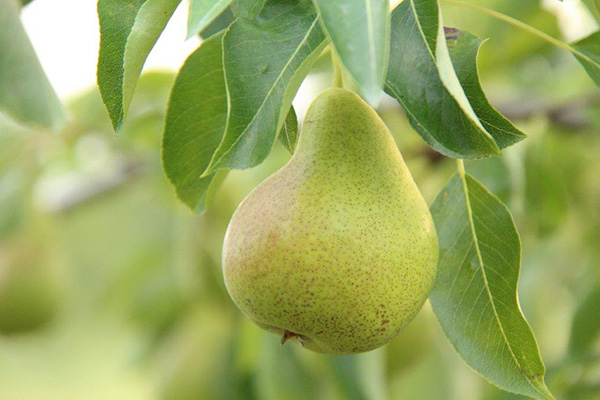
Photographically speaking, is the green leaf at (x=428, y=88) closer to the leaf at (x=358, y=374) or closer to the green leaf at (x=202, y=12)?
the green leaf at (x=202, y=12)

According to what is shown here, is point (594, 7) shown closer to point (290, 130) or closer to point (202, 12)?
point (290, 130)

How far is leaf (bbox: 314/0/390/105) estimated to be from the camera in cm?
66

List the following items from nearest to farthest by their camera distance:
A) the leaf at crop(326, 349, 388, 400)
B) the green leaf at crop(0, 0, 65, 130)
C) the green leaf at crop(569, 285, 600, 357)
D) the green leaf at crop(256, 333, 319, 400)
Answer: the green leaf at crop(0, 0, 65, 130) < the leaf at crop(326, 349, 388, 400) < the green leaf at crop(569, 285, 600, 357) < the green leaf at crop(256, 333, 319, 400)

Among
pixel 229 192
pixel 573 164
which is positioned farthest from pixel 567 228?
pixel 229 192

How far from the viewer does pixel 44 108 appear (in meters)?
1.12

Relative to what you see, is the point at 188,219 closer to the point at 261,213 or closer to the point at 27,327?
the point at 27,327

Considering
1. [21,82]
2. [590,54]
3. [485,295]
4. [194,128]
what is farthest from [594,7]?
[21,82]

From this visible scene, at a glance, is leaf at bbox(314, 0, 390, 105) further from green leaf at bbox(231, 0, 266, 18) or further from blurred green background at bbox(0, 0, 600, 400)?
blurred green background at bbox(0, 0, 600, 400)

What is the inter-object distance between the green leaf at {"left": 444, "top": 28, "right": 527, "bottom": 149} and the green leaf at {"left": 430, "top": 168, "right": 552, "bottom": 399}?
14cm

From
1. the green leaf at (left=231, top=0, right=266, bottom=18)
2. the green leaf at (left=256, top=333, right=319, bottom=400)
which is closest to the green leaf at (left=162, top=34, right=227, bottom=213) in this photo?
the green leaf at (left=231, top=0, right=266, bottom=18)

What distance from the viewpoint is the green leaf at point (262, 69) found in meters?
0.79

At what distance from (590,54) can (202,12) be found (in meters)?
0.46

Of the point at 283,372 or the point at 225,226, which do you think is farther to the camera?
the point at 225,226

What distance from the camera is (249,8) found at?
2.76 feet
